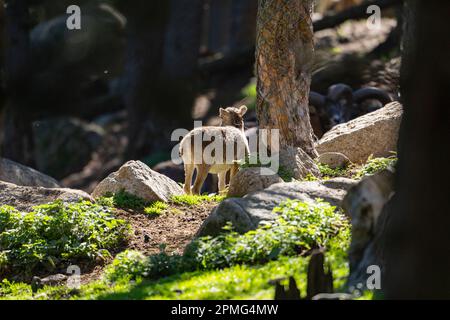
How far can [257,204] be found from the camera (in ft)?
37.6

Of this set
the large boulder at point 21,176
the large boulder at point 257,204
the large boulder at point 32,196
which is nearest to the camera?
the large boulder at point 257,204

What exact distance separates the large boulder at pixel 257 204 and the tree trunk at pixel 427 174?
176 inches

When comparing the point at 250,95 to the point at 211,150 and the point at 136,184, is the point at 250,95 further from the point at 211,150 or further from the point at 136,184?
the point at 136,184

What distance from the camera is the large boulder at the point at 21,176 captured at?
17766mm

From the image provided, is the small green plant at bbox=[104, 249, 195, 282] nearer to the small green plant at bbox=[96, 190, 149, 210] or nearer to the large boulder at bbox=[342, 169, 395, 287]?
the large boulder at bbox=[342, 169, 395, 287]

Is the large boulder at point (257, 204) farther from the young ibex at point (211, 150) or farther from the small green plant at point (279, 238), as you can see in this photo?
the young ibex at point (211, 150)

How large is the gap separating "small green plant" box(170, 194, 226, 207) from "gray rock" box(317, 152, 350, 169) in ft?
7.18


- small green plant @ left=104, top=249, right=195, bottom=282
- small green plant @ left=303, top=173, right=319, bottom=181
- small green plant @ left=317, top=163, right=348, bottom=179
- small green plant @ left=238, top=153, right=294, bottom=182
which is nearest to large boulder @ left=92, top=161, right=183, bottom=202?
small green plant @ left=238, top=153, right=294, bottom=182

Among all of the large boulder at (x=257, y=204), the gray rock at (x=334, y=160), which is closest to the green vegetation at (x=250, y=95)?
the gray rock at (x=334, y=160)

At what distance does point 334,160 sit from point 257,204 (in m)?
4.86

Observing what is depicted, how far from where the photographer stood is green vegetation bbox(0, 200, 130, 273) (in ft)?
39.6

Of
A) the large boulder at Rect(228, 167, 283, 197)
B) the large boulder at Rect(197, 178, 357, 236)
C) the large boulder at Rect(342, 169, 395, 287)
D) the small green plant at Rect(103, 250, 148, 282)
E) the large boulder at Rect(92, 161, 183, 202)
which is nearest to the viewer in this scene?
the large boulder at Rect(342, 169, 395, 287)
